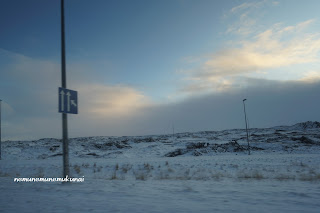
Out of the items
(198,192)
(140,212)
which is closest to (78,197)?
(140,212)

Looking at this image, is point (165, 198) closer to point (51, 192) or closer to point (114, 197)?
point (114, 197)

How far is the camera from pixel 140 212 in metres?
4.83

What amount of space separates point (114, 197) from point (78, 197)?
1065mm

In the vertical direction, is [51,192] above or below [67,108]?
below

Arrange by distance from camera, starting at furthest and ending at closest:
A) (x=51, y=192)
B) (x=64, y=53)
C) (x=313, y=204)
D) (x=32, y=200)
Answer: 1. (x=64, y=53)
2. (x=51, y=192)
3. (x=32, y=200)
4. (x=313, y=204)

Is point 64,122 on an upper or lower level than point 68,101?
lower

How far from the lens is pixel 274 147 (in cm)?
3600

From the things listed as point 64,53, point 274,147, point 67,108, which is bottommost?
point 274,147

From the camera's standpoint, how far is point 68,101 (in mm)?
8836

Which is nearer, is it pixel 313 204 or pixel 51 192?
pixel 313 204

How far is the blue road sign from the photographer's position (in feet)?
28.1

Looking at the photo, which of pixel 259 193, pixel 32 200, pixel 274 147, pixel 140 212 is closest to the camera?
pixel 140 212

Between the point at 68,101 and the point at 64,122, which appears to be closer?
the point at 64,122

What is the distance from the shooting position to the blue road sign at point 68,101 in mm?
8562
